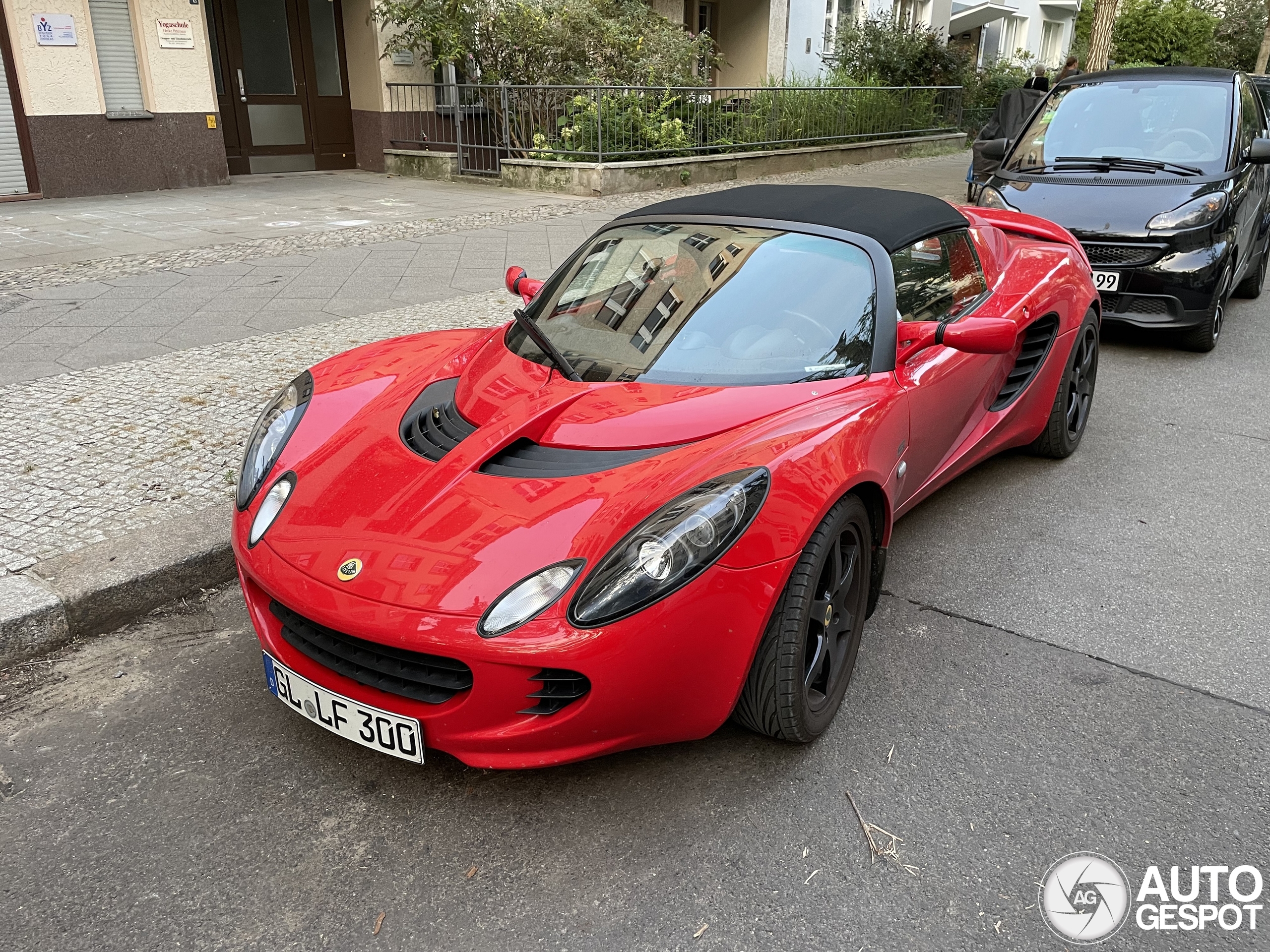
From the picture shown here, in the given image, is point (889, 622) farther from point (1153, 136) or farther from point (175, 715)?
point (1153, 136)

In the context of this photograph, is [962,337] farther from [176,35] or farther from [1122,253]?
[176,35]

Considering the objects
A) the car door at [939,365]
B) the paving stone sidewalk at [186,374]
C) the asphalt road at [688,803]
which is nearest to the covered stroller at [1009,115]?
the paving stone sidewalk at [186,374]

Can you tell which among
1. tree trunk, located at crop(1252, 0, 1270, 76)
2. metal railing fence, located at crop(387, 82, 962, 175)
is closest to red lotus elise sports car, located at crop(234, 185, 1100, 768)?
metal railing fence, located at crop(387, 82, 962, 175)

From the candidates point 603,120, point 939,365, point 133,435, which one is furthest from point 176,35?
point 939,365

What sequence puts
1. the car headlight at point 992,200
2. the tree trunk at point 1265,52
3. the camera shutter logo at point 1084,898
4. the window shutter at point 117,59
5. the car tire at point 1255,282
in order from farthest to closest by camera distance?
the tree trunk at point 1265,52 < the window shutter at point 117,59 < the car tire at point 1255,282 < the car headlight at point 992,200 < the camera shutter logo at point 1084,898

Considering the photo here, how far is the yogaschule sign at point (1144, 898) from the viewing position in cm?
207

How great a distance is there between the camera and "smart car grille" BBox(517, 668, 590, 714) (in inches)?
83.7

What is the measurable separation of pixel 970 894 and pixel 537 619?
1.11m

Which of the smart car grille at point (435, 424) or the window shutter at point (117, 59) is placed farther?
the window shutter at point (117, 59)

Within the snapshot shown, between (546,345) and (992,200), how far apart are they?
486 centimetres

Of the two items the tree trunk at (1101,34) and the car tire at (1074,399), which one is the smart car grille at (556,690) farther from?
the tree trunk at (1101,34)

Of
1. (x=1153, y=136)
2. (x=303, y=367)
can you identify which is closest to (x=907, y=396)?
(x=303, y=367)

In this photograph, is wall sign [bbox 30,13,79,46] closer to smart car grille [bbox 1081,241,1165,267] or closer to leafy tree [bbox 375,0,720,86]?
leafy tree [bbox 375,0,720,86]

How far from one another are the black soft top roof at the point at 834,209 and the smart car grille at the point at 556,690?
5.89 ft
